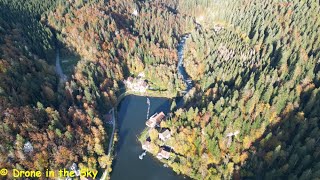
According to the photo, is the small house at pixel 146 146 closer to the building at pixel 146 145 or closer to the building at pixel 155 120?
the building at pixel 146 145

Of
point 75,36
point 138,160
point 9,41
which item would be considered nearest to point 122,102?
point 138,160

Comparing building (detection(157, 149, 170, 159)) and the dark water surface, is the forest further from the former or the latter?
the dark water surface

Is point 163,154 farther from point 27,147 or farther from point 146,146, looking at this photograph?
point 27,147

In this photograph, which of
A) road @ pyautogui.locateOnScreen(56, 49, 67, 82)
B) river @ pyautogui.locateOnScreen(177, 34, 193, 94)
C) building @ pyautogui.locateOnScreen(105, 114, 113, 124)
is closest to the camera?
building @ pyautogui.locateOnScreen(105, 114, 113, 124)

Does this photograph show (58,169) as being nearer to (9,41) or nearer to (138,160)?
(138,160)

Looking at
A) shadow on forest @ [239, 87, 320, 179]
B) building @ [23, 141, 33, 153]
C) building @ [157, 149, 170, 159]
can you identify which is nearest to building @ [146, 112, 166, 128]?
building @ [157, 149, 170, 159]

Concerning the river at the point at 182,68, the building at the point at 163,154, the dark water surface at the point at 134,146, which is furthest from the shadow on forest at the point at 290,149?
the river at the point at 182,68

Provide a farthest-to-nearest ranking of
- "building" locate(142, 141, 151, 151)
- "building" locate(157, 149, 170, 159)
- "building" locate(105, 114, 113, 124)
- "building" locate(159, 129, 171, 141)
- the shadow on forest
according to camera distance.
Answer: "building" locate(105, 114, 113, 124), "building" locate(159, 129, 171, 141), "building" locate(142, 141, 151, 151), "building" locate(157, 149, 170, 159), the shadow on forest
